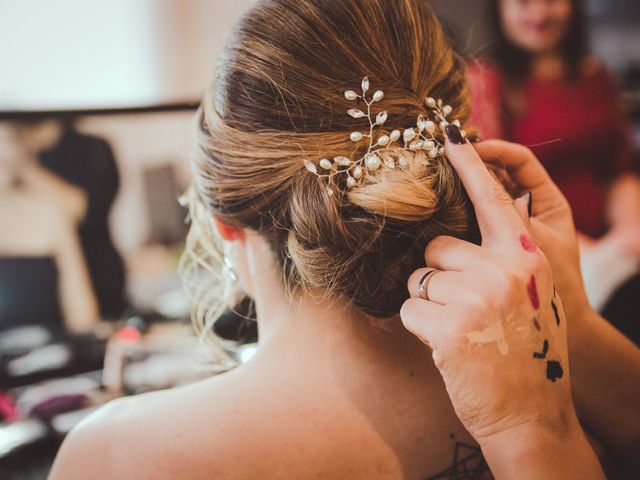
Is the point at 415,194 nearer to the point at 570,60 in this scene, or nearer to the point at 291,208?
the point at 291,208

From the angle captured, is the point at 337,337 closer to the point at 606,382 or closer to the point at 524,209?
the point at 524,209

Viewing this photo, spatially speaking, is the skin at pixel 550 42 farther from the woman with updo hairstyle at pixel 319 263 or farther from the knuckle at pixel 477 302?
the knuckle at pixel 477 302

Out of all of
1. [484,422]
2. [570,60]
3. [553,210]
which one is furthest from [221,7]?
[484,422]

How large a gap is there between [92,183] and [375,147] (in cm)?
77

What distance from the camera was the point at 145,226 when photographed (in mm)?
1264

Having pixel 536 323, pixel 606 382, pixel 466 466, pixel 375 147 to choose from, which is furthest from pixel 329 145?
pixel 606 382

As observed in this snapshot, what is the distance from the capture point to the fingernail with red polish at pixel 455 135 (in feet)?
1.99

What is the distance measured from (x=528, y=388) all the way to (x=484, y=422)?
0.05 meters

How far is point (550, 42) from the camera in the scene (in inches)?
67.5

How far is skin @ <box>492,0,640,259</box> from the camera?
1669 mm

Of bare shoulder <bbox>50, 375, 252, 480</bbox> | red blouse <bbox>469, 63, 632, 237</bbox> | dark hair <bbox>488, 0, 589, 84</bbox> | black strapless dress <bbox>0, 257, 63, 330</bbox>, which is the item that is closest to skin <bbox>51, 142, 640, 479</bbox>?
bare shoulder <bbox>50, 375, 252, 480</bbox>

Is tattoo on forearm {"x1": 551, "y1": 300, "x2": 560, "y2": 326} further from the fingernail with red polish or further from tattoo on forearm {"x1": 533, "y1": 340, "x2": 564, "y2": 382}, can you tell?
the fingernail with red polish

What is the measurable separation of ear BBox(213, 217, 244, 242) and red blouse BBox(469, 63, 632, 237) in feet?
3.55

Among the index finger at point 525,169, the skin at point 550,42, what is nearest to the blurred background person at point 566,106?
the skin at point 550,42
